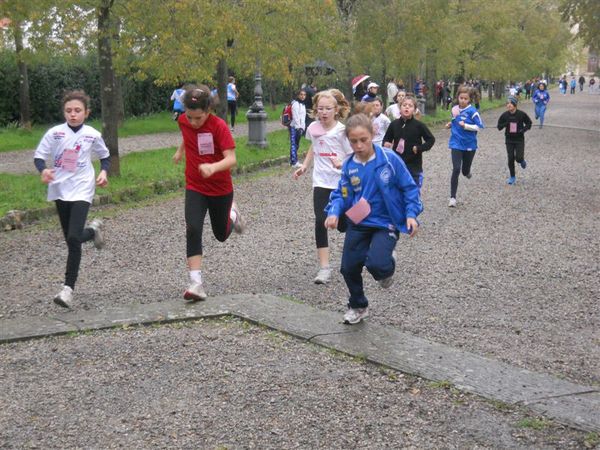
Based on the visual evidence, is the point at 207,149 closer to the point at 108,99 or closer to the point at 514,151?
the point at 108,99

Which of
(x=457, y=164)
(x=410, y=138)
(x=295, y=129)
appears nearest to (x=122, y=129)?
(x=295, y=129)

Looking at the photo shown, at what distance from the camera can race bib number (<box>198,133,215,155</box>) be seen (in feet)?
20.9

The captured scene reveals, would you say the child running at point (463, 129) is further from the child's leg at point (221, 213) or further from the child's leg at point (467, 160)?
the child's leg at point (221, 213)

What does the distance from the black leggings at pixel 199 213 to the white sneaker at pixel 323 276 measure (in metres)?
1.03

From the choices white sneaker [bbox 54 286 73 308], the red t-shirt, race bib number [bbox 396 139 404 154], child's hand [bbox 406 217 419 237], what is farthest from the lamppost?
child's hand [bbox 406 217 419 237]

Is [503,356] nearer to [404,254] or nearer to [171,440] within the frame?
Answer: [171,440]

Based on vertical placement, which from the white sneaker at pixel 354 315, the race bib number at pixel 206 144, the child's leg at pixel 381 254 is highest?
the race bib number at pixel 206 144

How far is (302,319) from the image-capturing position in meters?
6.01

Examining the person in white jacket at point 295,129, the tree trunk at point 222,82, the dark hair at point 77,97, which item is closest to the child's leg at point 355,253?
the dark hair at point 77,97

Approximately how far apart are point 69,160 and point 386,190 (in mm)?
2671

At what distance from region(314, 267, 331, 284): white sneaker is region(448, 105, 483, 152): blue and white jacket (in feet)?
18.6

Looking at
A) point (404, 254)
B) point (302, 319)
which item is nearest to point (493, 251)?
point (404, 254)

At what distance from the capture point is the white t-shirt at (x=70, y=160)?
6.67 m

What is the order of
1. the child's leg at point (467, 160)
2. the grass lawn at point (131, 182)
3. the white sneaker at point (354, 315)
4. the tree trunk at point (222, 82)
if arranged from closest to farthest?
the white sneaker at point (354, 315), the grass lawn at point (131, 182), the child's leg at point (467, 160), the tree trunk at point (222, 82)
